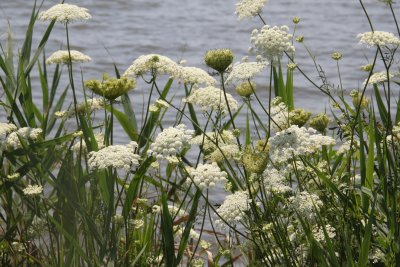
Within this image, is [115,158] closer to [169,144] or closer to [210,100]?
[169,144]

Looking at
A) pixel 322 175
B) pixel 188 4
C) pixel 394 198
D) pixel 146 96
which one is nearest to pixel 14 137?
pixel 322 175

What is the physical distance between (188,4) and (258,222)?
9638mm

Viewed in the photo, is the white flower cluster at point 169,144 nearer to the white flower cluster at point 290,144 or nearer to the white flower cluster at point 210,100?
the white flower cluster at point 290,144

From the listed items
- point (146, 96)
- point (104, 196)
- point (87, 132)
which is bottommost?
point (146, 96)

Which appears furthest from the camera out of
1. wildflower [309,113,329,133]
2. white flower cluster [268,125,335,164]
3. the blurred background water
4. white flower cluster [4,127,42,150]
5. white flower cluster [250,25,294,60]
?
the blurred background water

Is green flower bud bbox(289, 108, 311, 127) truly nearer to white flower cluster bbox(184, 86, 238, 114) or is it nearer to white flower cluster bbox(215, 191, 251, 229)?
white flower cluster bbox(184, 86, 238, 114)

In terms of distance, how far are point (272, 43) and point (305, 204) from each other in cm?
50

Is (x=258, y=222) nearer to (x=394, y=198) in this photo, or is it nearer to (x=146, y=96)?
(x=394, y=198)

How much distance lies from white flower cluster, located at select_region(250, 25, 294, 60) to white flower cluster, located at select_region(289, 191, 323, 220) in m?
0.44

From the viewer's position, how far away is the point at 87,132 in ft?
10.9

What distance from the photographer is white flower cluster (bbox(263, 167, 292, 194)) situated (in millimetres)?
2945

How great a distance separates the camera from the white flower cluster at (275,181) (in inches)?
116

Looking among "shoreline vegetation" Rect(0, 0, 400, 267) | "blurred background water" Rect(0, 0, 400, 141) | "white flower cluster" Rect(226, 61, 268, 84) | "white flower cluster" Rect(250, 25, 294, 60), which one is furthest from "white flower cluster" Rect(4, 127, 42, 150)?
"blurred background water" Rect(0, 0, 400, 141)


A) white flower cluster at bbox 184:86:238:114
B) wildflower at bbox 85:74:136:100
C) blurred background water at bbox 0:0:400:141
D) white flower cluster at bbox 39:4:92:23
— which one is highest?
white flower cluster at bbox 39:4:92:23
